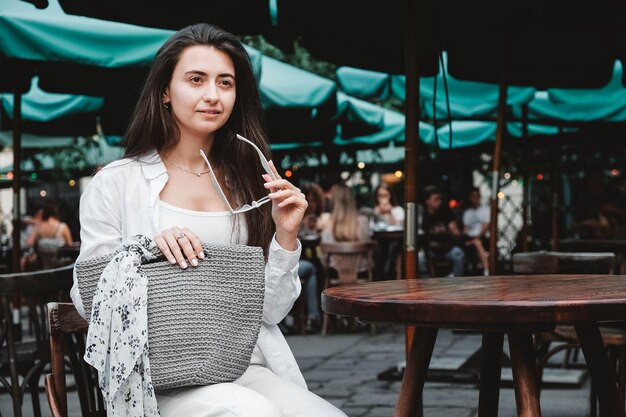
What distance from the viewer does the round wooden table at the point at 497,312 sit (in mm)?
2039

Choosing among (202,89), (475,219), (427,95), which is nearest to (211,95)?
(202,89)

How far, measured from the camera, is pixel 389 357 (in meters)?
7.52

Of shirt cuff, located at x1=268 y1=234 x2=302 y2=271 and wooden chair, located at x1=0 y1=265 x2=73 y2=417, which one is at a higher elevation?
shirt cuff, located at x1=268 y1=234 x2=302 y2=271

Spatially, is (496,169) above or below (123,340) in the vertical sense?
above

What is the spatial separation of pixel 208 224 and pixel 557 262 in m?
2.32

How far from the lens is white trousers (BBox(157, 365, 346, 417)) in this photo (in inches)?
83.0

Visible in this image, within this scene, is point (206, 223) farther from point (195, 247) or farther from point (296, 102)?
point (296, 102)

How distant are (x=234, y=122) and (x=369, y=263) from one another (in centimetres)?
689

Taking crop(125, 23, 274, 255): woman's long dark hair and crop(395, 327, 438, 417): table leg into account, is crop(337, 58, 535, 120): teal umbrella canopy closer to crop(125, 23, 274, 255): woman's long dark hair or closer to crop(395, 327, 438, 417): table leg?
crop(395, 327, 438, 417): table leg

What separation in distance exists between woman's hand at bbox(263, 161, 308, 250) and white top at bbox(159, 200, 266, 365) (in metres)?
0.14

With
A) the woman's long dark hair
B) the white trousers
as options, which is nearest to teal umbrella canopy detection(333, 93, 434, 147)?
the woman's long dark hair

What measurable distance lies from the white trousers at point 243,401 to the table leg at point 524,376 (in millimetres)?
510

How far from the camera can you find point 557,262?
427 cm

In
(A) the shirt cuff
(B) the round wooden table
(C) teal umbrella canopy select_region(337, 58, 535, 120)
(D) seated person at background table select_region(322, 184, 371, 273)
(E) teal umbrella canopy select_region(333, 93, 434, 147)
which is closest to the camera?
(B) the round wooden table
